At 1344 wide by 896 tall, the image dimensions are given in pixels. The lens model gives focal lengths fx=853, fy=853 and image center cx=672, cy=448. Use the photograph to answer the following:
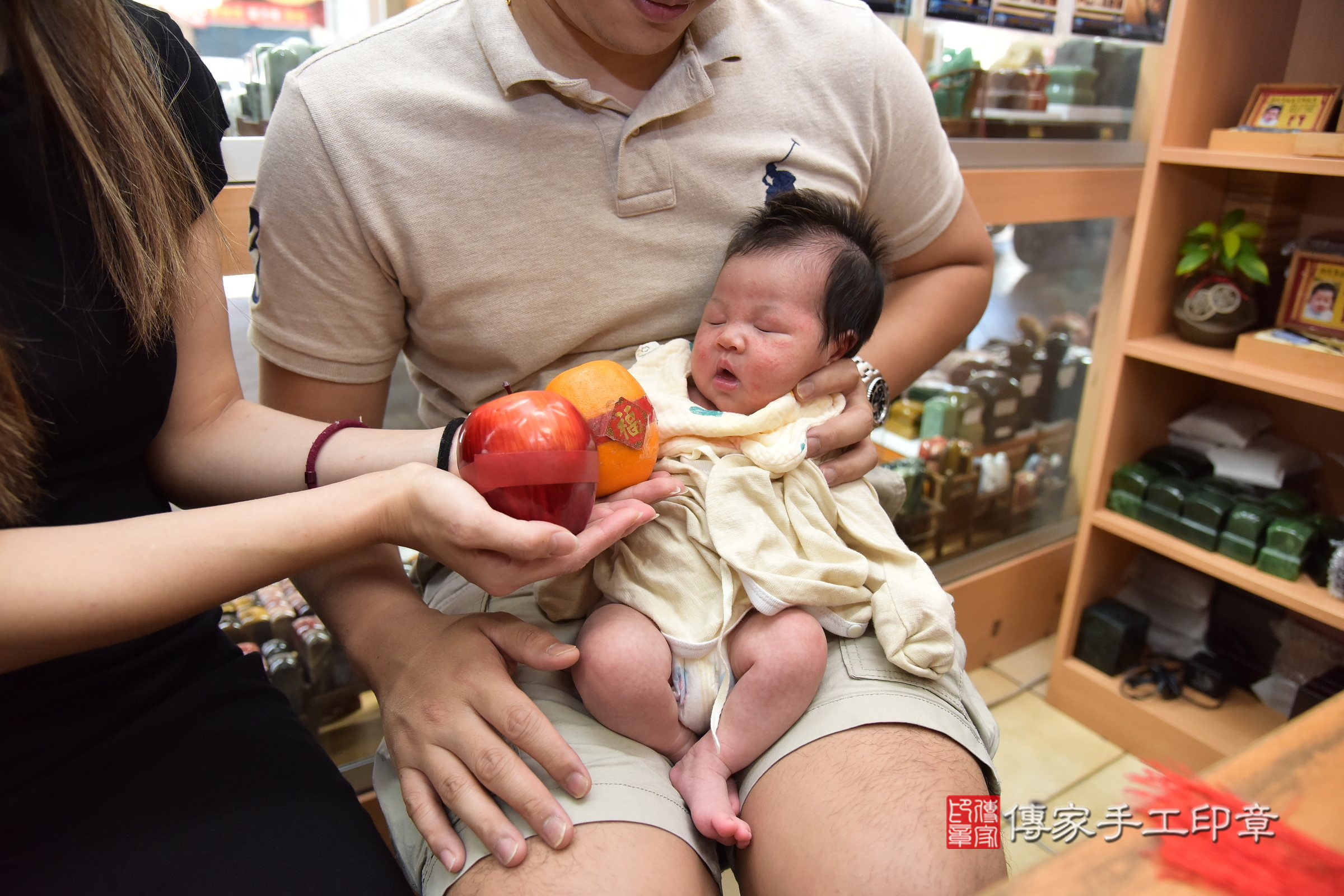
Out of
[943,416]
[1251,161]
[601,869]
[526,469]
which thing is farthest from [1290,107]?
[601,869]

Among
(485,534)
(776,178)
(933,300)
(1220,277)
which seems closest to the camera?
(485,534)

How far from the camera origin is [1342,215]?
206cm

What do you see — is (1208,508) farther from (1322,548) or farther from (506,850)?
(506,850)

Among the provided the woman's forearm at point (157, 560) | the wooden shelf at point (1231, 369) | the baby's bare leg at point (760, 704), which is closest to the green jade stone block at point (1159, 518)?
the wooden shelf at point (1231, 369)

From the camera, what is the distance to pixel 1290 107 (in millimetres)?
1902

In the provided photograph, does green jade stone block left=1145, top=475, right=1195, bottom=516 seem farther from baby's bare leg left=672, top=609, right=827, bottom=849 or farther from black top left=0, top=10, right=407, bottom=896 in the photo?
black top left=0, top=10, right=407, bottom=896

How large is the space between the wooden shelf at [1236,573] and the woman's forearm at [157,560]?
1.95m

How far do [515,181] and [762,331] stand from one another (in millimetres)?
374

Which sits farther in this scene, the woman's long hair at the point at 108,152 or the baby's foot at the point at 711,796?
the baby's foot at the point at 711,796

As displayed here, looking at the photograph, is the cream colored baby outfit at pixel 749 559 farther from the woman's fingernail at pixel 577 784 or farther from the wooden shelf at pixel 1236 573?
the wooden shelf at pixel 1236 573

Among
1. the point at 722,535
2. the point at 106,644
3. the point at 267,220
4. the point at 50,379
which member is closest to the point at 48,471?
the point at 50,379

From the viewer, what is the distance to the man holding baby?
2.85 feet

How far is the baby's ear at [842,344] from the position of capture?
3.83 feet

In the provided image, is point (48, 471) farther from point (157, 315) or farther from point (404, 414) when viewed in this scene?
point (404, 414)
